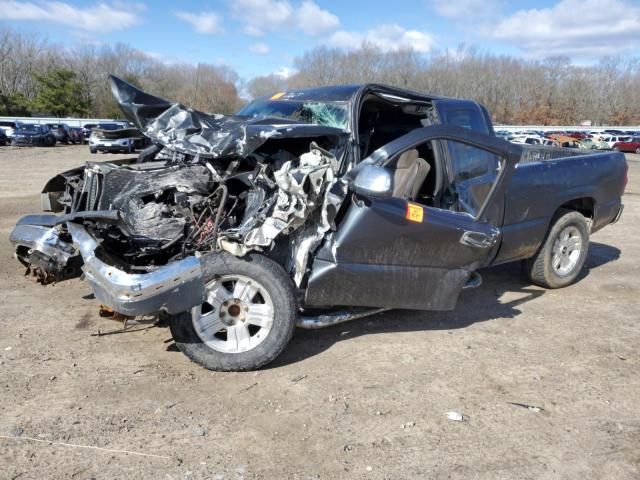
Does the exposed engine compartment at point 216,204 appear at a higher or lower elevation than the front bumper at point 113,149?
higher

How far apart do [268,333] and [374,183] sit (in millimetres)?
1238

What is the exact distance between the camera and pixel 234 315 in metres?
3.85

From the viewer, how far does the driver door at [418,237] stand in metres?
3.93

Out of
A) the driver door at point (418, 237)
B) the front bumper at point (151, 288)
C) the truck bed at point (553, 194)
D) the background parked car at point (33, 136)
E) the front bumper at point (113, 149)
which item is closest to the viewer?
the front bumper at point (151, 288)

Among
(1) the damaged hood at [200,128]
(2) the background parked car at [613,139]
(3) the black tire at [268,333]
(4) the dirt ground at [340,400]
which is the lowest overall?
(4) the dirt ground at [340,400]

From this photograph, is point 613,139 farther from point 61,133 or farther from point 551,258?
point 551,258

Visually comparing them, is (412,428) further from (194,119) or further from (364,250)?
(194,119)

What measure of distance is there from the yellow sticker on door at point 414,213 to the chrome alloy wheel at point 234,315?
118 centimetres

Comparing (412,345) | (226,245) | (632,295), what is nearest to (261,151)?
(226,245)

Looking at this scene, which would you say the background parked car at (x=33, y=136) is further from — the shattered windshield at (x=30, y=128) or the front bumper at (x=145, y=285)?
the front bumper at (x=145, y=285)

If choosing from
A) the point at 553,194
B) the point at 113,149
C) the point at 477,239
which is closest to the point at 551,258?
the point at 553,194

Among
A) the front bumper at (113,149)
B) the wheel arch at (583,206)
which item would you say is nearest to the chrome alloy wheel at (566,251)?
the wheel arch at (583,206)

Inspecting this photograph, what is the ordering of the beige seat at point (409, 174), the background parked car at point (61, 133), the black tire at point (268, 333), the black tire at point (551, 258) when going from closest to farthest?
the black tire at point (268, 333)
the beige seat at point (409, 174)
the black tire at point (551, 258)
the background parked car at point (61, 133)

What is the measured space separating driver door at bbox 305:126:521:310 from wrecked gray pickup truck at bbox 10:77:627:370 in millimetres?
11
